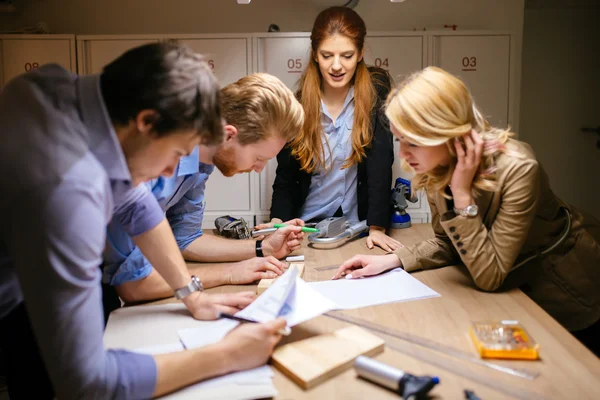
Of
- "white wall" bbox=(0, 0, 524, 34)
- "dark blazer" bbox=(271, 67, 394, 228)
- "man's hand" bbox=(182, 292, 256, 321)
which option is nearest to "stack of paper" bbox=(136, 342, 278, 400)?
"man's hand" bbox=(182, 292, 256, 321)

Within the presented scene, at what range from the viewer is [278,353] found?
3.41 feet

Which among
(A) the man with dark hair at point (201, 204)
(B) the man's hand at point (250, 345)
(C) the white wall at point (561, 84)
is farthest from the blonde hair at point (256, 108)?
(C) the white wall at point (561, 84)

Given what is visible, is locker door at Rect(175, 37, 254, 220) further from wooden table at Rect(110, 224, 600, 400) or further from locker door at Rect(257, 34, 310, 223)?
wooden table at Rect(110, 224, 600, 400)

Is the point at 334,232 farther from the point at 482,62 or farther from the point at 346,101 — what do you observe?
the point at 482,62

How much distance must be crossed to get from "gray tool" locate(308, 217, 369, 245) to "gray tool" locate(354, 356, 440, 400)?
3.07 feet

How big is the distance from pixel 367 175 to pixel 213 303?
4.05ft

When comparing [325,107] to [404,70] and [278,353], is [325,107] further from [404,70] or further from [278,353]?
[278,353]

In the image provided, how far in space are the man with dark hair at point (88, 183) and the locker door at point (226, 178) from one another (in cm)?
218

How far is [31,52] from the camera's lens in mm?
3115

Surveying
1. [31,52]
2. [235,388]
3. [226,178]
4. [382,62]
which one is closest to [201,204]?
[235,388]

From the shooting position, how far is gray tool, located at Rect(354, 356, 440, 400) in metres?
0.90

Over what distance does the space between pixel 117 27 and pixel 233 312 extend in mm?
2807

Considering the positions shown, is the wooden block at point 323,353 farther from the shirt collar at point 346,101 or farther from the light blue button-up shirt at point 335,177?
the shirt collar at point 346,101

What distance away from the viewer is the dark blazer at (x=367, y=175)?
2.22 m
